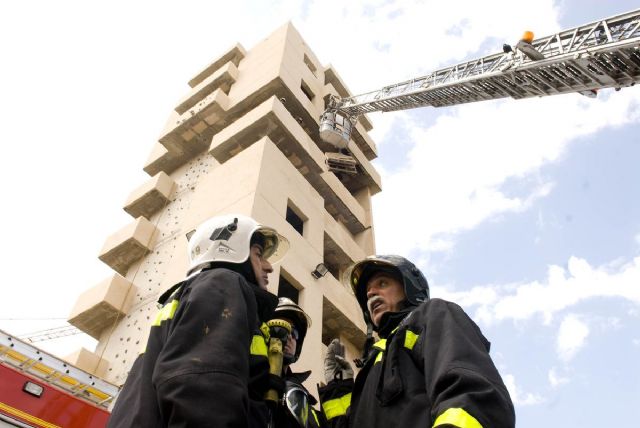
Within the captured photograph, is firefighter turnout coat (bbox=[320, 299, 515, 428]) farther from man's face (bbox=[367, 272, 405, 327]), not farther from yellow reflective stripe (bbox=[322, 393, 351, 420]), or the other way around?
man's face (bbox=[367, 272, 405, 327])

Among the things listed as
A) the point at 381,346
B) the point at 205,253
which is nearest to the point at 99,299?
the point at 205,253

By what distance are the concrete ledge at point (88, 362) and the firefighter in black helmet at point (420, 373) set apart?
351 inches

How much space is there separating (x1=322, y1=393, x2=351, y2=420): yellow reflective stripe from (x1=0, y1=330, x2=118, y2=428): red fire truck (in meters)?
3.74

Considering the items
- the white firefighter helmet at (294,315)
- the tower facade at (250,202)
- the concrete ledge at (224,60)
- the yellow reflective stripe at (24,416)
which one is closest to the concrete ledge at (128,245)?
the tower facade at (250,202)

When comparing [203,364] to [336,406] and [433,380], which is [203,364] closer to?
[433,380]

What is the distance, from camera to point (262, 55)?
65.4ft

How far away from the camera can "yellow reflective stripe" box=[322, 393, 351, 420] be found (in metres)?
3.53

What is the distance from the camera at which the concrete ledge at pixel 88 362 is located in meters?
10.8

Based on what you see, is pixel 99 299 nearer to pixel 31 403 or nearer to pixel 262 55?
pixel 31 403

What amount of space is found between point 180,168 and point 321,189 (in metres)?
6.04

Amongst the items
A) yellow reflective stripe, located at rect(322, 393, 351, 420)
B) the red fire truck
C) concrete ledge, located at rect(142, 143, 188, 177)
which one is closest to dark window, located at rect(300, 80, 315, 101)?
concrete ledge, located at rect(142, 143, 188, 177)

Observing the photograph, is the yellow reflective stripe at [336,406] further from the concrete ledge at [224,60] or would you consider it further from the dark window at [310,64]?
the dark window at [310,64]

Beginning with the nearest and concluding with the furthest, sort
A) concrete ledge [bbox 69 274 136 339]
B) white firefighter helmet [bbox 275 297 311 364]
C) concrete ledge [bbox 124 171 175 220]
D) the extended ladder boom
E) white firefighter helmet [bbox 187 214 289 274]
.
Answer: white firefighter helmet [bbox 187 214 289 274]
white firefighter helmet [bbox 275 297 311 364]
the extended ladder boom
concrete ledge [bbox 69 274 136 339]
concrete ledge [bbox 124 171 175 220]

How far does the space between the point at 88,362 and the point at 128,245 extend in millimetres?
4078
